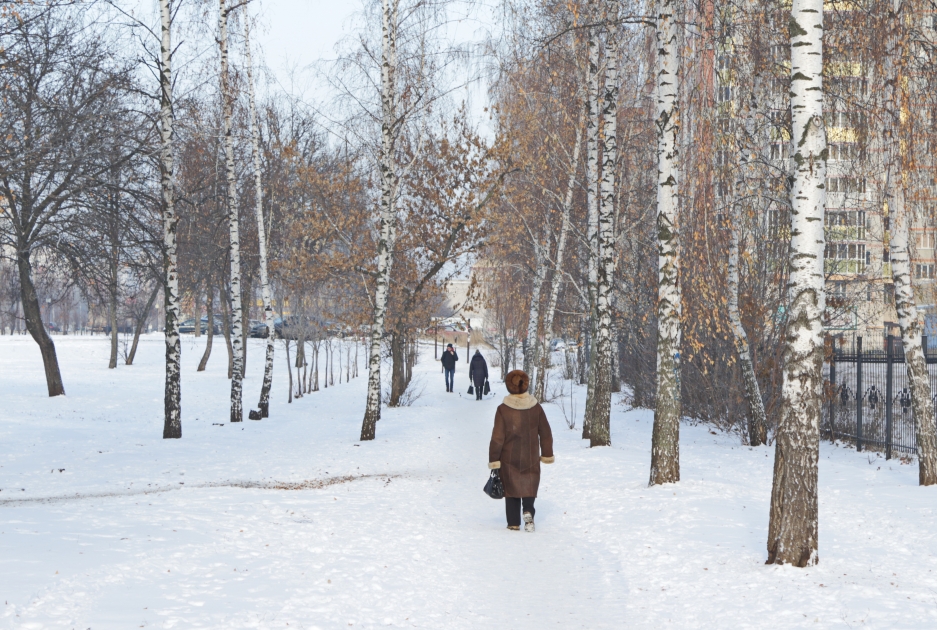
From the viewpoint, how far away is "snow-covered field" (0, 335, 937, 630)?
5.94m

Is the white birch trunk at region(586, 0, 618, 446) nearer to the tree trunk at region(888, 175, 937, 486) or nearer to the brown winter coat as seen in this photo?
the tree trunk at region(888, 175, 937, 486)

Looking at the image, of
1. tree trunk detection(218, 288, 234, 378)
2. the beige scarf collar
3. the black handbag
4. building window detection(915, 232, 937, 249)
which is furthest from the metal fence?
tree trunk detection(218, 288, 234, 378)

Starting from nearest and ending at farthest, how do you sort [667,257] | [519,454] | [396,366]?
[519,454]
[667,257]
[396,366]

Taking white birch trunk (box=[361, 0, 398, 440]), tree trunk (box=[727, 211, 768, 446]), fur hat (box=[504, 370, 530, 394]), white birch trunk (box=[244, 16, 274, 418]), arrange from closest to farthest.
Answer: fur hat (box=[504, 370, 530, 394]), tree trunk (box=[727, 211, 768, 446]), white birch trunk (box=[361, 0, 398, 440]), white birch trunk (box=[244, 16, 274, 418])

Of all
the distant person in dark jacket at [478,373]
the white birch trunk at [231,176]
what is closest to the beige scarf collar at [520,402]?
the white birch trunk at [231,176]

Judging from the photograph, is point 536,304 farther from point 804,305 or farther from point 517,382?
point 804,305

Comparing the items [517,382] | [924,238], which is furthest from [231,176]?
[924,238]

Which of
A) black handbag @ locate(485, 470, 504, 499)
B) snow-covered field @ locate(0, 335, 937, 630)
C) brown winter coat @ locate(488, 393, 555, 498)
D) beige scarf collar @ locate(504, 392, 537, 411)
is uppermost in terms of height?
beige scarf collar @ locate(504, 392, 537, 411)

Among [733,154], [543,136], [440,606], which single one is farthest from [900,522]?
[543,136]

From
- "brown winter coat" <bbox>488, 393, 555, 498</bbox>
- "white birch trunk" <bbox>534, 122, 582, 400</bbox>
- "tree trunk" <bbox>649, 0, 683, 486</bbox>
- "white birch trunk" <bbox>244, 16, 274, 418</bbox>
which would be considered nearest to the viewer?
"brown winter coat" <bbox>488, 393, 555, 498</bbox>

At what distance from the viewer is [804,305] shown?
22.4 feet

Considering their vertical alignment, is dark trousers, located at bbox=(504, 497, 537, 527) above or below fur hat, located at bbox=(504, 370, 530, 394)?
below

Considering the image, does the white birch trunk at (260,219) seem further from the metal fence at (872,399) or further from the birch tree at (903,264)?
the birch tree at (903,264)

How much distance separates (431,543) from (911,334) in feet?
22.3
